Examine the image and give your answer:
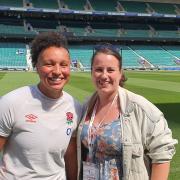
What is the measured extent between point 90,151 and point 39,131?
43cm

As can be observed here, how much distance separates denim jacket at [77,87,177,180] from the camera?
2.71 m

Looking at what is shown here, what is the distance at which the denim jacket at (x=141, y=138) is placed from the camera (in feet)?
8.88

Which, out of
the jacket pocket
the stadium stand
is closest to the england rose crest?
the jacket pocket

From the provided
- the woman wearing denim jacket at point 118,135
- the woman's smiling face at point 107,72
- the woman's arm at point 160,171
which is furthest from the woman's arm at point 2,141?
the woman's arm at point 160,171

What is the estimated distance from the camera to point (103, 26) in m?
59.1

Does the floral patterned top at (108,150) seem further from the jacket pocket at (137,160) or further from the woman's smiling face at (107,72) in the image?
the woman's smiling face at (107,72)

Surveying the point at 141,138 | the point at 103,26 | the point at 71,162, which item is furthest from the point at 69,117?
the point at 103,26

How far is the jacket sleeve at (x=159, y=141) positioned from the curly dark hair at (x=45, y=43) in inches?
32.8

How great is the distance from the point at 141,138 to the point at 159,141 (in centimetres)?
13

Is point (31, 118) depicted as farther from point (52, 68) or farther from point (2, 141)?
point (52, 68)

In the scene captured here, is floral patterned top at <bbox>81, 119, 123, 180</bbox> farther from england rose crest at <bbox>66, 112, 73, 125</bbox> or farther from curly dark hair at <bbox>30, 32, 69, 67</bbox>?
curly dark hair at <bbox>30, 32, 69, 67</bbox>

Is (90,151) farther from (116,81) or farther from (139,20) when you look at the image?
(139,20)

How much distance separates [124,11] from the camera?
57.2m

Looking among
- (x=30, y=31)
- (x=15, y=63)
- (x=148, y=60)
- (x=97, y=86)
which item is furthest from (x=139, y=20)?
(x=97, y=86)
